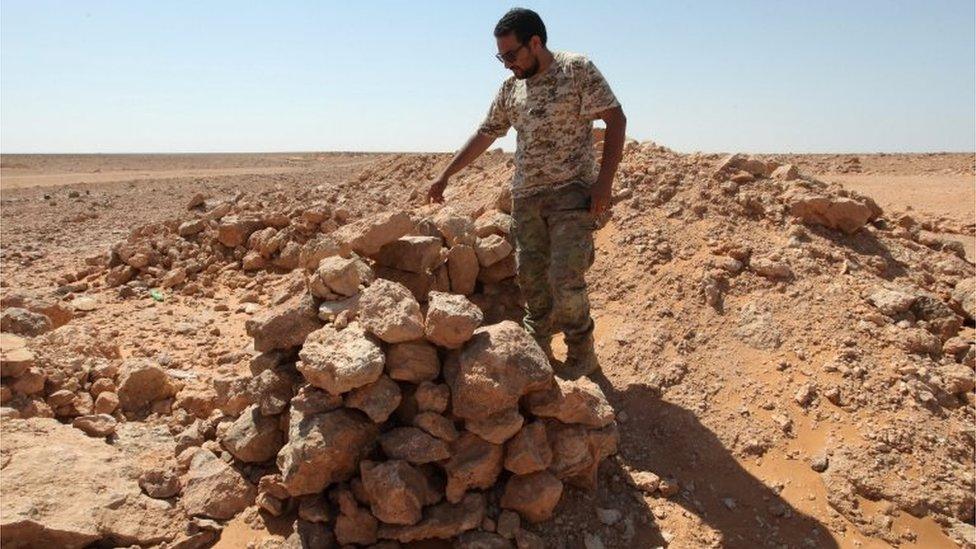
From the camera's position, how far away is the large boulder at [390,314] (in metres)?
2.80

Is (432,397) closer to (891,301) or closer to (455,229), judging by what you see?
(455,229)

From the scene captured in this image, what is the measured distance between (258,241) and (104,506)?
433 centimetres

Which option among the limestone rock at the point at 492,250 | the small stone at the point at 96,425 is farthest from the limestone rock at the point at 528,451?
the small stone at the point at 96,425

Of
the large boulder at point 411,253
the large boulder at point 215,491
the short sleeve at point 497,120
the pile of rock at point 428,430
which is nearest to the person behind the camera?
the pile of rock at point 428,430

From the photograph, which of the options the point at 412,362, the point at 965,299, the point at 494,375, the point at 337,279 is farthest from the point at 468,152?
the point at 965,299

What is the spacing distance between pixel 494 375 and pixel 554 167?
1.30 metres

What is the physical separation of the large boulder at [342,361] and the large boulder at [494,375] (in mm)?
368

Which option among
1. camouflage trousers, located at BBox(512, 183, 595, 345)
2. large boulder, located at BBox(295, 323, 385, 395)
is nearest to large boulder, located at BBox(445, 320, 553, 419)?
large boulder, located at BBox(295, 323, 385, 395)

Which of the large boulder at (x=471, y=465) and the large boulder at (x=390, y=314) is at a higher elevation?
the large boulder at (x=390, y=314)

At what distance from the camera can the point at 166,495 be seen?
3.01 m

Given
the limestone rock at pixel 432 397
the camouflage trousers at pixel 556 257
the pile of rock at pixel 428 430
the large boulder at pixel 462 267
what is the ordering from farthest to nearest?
the large boulder at pixel 462 267
the camouflage trousers at pixel 556 257
the limestone rock at pixel 432 397
the pile of rock at pixel 428 430

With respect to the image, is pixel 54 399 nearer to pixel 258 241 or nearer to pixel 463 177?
pixel 258 241

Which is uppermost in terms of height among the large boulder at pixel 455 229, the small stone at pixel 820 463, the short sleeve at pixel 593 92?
the short sleeve at pixel 593 92

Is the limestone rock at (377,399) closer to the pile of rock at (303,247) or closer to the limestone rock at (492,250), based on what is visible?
the pile of rock at (303,247)
